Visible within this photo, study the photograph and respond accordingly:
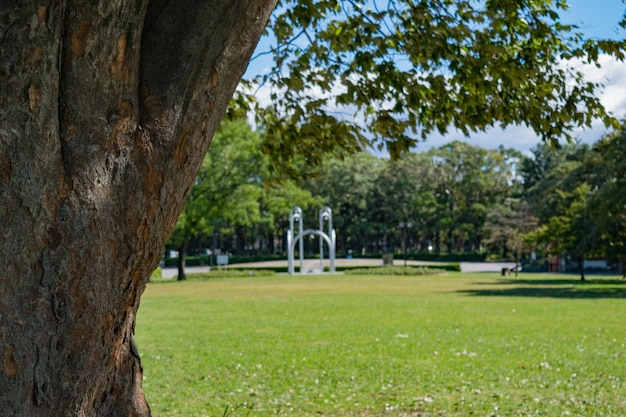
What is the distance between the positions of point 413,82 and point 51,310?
15.4 ft

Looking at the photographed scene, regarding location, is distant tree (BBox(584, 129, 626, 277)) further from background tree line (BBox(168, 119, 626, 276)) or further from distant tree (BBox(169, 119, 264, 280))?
distant tree (BBox(169, 119, 264, 280))

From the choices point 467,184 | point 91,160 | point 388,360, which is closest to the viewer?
point 91,160

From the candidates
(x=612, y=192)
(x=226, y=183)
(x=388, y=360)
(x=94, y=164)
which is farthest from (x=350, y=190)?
(x=94, y=164)

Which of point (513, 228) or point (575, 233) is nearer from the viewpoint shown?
point (575, 233)

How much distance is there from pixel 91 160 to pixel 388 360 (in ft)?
28.3

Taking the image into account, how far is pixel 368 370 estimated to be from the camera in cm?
993

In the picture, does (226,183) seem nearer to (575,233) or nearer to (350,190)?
(575,233)

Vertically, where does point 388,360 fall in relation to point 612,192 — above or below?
below

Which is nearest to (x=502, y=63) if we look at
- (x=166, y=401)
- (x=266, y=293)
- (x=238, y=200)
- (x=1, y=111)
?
(x=1, y=111)

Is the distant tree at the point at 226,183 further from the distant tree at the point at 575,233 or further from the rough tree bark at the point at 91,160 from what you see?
the rough tree bark at the point at 91,160

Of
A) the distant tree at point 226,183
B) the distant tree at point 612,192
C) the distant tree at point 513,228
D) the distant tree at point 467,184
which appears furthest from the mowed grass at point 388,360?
the distant tree at point 467,184

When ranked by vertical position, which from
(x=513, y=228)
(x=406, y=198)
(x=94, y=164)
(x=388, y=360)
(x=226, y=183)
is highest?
(x=406, y=198)

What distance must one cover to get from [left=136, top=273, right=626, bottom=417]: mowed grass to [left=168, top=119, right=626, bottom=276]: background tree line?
2036 cm

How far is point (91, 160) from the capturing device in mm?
2717
